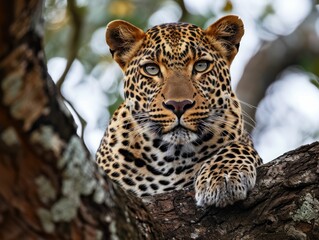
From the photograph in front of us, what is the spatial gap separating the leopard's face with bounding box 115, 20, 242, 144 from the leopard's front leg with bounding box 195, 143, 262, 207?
14.9 inches

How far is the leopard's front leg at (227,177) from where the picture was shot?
16.5 feet

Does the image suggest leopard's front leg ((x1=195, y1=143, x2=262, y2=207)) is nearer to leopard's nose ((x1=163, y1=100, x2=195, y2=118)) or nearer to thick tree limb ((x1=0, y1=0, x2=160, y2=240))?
leopard's nose ((x1=163, y1=100, x2=195, y2=118))

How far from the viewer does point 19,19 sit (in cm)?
266

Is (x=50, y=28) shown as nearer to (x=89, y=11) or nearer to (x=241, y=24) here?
(x=89, y=11)

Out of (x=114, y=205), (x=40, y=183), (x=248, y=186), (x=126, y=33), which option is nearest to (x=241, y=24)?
(x=126, y=33)

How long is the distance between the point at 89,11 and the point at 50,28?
1.51 meters

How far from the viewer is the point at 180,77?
6758 mm

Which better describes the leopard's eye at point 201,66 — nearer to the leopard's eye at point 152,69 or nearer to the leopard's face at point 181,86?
the leopard's face at point 181,86

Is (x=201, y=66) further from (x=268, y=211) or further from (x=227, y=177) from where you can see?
(x=268, y=211)

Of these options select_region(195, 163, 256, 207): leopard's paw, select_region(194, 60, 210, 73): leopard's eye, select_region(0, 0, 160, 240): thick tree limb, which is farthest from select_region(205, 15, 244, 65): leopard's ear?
select_region(0, 0, 160, 240): thick tree limb

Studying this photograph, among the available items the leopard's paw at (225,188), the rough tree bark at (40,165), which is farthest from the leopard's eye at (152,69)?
the rough tree bark at (40,165)

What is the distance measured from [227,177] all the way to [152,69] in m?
1.87

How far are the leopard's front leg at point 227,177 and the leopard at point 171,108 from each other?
7 cm

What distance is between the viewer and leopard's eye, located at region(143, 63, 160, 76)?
699cm
